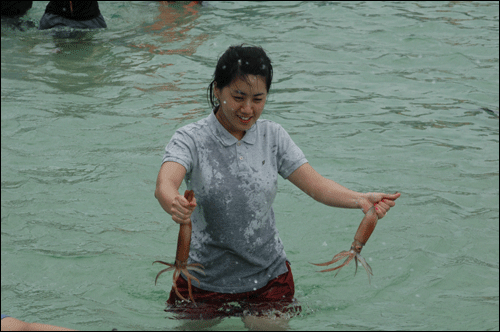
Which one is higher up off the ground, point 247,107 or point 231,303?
point 247,107

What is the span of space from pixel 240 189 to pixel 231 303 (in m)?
0.66

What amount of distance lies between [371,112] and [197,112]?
240 cm

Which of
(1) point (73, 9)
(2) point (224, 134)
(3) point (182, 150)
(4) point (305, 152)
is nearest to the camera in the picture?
(3) point (182, 150)

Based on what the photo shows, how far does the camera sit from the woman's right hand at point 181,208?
112 inches

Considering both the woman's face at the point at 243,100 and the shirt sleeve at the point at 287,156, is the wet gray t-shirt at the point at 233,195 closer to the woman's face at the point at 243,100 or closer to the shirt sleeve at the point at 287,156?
the shirt sleeve at the point at 287,156

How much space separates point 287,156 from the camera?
359 centimetres

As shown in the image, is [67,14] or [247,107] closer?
[247,107]

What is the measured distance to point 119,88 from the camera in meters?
9.27

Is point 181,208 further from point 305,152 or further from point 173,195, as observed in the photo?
point 305,152

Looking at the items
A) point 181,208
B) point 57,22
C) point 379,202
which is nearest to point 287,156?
point 379,202

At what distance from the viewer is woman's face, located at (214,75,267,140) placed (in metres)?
3.28

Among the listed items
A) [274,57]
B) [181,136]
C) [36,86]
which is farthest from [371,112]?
[181,136]

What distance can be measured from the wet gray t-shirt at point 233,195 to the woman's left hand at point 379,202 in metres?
0.46

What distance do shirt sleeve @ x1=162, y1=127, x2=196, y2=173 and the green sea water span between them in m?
0.97
